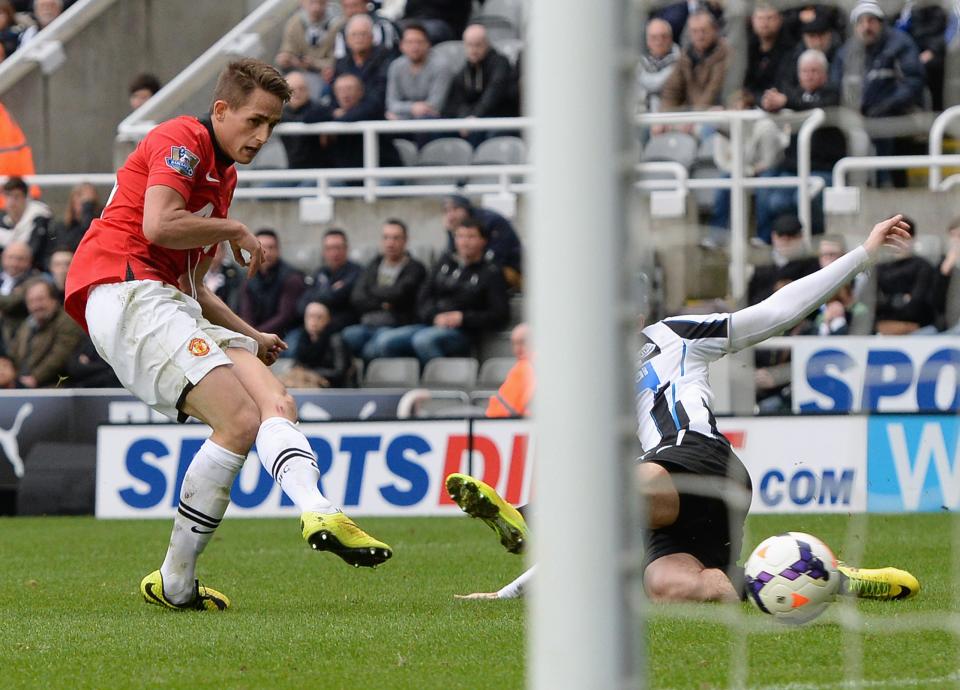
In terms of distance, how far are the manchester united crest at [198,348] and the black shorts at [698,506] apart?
168 cm

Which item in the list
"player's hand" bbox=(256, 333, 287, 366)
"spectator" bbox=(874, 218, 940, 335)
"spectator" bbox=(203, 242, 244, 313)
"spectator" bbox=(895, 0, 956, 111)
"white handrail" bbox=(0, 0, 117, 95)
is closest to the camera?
"player's hand" bbox=(256, 333, 287, 366)

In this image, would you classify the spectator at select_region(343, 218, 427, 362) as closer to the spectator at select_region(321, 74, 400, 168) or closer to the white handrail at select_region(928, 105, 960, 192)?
the spectator at select_region(321, 74, 400, 168)

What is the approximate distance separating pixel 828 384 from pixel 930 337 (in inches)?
31.5

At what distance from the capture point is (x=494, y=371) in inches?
508

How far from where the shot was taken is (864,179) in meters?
11.6

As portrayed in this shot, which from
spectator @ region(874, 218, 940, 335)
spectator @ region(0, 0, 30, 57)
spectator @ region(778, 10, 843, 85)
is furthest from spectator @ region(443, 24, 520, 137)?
spectator @ region(0, 0, 30, 57)

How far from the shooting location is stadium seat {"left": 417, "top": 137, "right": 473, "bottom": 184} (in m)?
14.3

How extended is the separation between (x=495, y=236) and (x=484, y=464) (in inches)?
85.1

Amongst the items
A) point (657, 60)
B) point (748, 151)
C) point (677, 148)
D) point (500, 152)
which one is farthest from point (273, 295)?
point (657, 60)

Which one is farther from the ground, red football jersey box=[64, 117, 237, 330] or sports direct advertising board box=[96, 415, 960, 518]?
red football jersey box=[64, 117, 237, 330]

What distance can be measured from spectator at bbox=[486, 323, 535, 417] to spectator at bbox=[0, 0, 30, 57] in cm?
807

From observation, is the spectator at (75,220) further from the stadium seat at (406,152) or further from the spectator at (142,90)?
the stadium seat at (406,152)

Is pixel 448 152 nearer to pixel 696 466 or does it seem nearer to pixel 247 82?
pixel 247 82

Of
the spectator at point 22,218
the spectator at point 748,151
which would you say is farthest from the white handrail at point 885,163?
the spectator at point 22,218
